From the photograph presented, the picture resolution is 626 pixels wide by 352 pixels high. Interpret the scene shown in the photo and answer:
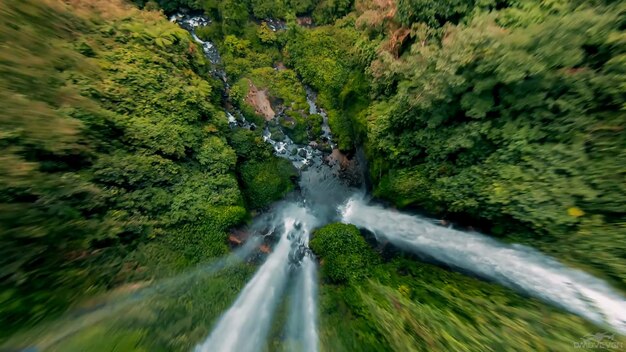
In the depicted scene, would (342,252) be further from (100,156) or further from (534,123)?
(100,156)

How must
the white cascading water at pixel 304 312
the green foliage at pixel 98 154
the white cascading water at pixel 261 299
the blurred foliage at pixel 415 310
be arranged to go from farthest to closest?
1. the white cascading water at pixel 261 299
2. the white cascading water at pixel 304 312
3. the blurred foliage at pixel 415 310
4. the green foliage at pixel 98 154

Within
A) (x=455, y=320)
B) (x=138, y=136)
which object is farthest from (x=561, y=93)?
(x=138, y=136)

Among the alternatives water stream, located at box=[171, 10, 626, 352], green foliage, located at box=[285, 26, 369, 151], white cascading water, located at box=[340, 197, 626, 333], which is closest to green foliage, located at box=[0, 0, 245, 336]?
water stream, located at box=[171, 10, 626, 352]

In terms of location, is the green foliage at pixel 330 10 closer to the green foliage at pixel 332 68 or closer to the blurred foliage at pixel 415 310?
the green foliage at pixel 332 68

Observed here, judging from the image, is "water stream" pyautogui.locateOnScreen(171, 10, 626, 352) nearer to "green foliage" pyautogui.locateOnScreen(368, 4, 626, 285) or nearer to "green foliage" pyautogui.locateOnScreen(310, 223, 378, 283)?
"green foliage" pyautogui.locateOnScreen(368, 4, 626, 285)

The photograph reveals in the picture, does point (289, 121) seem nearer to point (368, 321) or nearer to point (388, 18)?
point (388, 18)

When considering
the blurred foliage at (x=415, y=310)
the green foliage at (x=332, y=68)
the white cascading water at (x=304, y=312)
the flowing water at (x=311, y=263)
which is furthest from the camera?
the green foliage at (x=332, y=68)

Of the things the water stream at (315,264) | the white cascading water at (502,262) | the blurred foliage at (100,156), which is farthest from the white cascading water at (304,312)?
the blurred foliage at (100,156)

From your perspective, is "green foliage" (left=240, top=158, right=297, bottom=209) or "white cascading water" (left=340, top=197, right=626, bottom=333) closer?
"white cascading water" (left=340, top=197, right=626, bottom=333)
